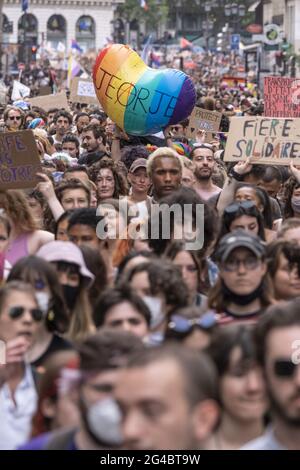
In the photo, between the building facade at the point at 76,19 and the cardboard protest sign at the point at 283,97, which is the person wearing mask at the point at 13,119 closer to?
the cardboard protest sign at the point at 283,97

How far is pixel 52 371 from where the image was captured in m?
4.87

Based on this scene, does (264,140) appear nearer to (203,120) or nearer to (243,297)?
(243,297)

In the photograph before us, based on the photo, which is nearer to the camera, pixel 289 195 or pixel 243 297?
pixel 243 297

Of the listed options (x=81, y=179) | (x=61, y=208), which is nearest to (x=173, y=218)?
(x=61, y=208)

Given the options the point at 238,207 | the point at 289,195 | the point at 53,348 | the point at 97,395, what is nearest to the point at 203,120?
the point at 289,195

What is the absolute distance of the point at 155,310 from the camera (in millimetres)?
6250

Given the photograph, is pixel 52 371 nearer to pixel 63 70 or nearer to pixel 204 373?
pixel 204 373

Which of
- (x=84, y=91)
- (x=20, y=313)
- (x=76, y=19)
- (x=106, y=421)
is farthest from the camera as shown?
(x=76, y=19)

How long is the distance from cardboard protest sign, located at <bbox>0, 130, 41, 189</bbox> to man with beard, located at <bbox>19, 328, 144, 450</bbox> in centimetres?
463

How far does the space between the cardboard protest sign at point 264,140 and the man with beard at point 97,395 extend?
5.87 meters

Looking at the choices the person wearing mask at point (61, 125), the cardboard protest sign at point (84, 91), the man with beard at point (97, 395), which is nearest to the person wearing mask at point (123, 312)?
the man with beard at point (97, 395)

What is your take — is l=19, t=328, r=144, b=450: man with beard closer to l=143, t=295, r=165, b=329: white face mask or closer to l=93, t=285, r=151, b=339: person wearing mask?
l=93, t=285, r=151, b=339: person wearing mask

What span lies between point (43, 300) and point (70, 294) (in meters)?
0.39

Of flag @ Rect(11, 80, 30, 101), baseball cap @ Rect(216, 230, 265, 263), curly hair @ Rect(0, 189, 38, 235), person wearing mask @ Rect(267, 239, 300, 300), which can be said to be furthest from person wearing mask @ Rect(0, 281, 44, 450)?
flag @ Rect(11, 80, 30, 101)
